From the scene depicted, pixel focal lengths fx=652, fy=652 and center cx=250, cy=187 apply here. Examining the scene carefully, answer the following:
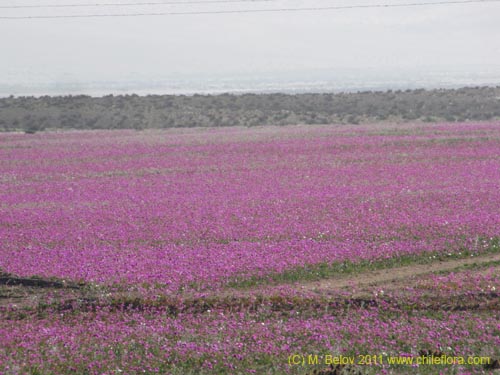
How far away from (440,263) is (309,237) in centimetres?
342

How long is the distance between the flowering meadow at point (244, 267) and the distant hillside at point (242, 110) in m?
43.4

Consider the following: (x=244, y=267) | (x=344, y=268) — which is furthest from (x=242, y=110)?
(x=244, y=267)

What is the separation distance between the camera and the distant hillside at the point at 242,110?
72688 mm

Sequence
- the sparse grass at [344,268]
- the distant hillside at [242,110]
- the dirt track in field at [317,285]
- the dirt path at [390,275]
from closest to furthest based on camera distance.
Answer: the dirt track in field at [317,285] < the dirt path at [390,275] < the sparse grass at [344,268] < the distant hillside at [242,110]

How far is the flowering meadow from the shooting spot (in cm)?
970

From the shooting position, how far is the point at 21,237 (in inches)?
691

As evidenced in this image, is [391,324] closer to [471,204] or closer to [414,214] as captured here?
[414,214]

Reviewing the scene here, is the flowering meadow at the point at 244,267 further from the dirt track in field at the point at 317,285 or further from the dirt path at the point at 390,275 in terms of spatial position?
the dirt path at the point at 390,275

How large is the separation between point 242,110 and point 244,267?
6796 cm

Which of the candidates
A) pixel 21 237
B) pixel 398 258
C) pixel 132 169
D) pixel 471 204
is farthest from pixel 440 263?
pixel 132 169

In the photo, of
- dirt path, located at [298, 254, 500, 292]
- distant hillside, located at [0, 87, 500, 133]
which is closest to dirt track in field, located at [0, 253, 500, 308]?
dirt path, located at [298, 254, 500, 292]

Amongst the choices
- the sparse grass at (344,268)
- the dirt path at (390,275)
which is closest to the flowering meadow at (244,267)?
the sparse grass at (344,268)

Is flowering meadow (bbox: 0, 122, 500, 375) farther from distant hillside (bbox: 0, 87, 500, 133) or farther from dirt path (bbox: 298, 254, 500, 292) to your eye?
distant hillside (bbox: 0, 87, 500, 133)

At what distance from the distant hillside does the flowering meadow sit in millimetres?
43428
